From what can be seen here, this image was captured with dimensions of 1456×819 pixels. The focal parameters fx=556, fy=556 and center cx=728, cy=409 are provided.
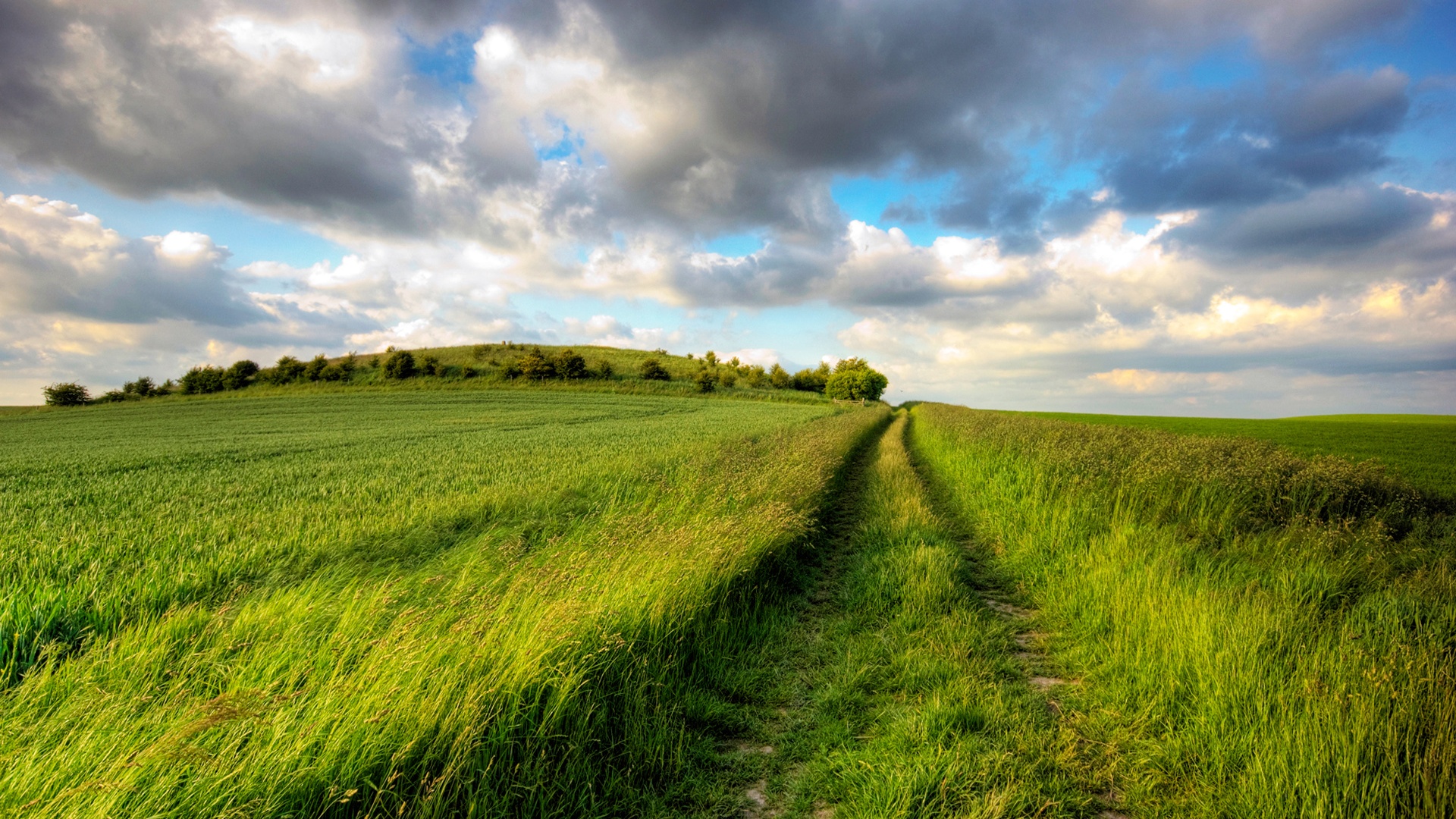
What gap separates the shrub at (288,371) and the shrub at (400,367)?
38.8 feet

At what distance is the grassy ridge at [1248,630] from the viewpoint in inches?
115

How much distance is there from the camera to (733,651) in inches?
203

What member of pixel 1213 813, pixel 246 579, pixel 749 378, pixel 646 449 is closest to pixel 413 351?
pixel 749 378

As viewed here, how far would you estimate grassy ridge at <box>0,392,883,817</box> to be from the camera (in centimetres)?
248

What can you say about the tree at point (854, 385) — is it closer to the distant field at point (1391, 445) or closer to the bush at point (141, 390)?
the distant field at point (1391, 445)

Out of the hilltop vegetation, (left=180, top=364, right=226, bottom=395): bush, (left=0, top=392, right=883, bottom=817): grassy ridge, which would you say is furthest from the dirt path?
(left=180, top=364, right=226, bottom=395): bush

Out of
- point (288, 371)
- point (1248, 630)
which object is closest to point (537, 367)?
point (288, 371)

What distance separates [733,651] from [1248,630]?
12.9 ft

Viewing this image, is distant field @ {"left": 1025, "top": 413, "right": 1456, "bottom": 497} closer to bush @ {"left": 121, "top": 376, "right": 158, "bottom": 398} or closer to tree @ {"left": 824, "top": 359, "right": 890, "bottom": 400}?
Answer: tree @ {"left": 824, "top": 359, "right": 890, "bottom": 400}

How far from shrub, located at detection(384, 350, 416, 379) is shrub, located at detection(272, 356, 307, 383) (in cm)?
1183

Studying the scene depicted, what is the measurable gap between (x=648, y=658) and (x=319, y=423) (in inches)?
1429

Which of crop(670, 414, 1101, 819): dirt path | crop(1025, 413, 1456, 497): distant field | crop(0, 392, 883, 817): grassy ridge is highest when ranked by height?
crop(1025, 413, 1456, 497): distant field

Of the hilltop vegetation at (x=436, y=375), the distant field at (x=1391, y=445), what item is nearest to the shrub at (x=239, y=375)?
the hilltop vegetation at (x=436, y=375)

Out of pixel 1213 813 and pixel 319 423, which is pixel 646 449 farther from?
pixel 319 423
